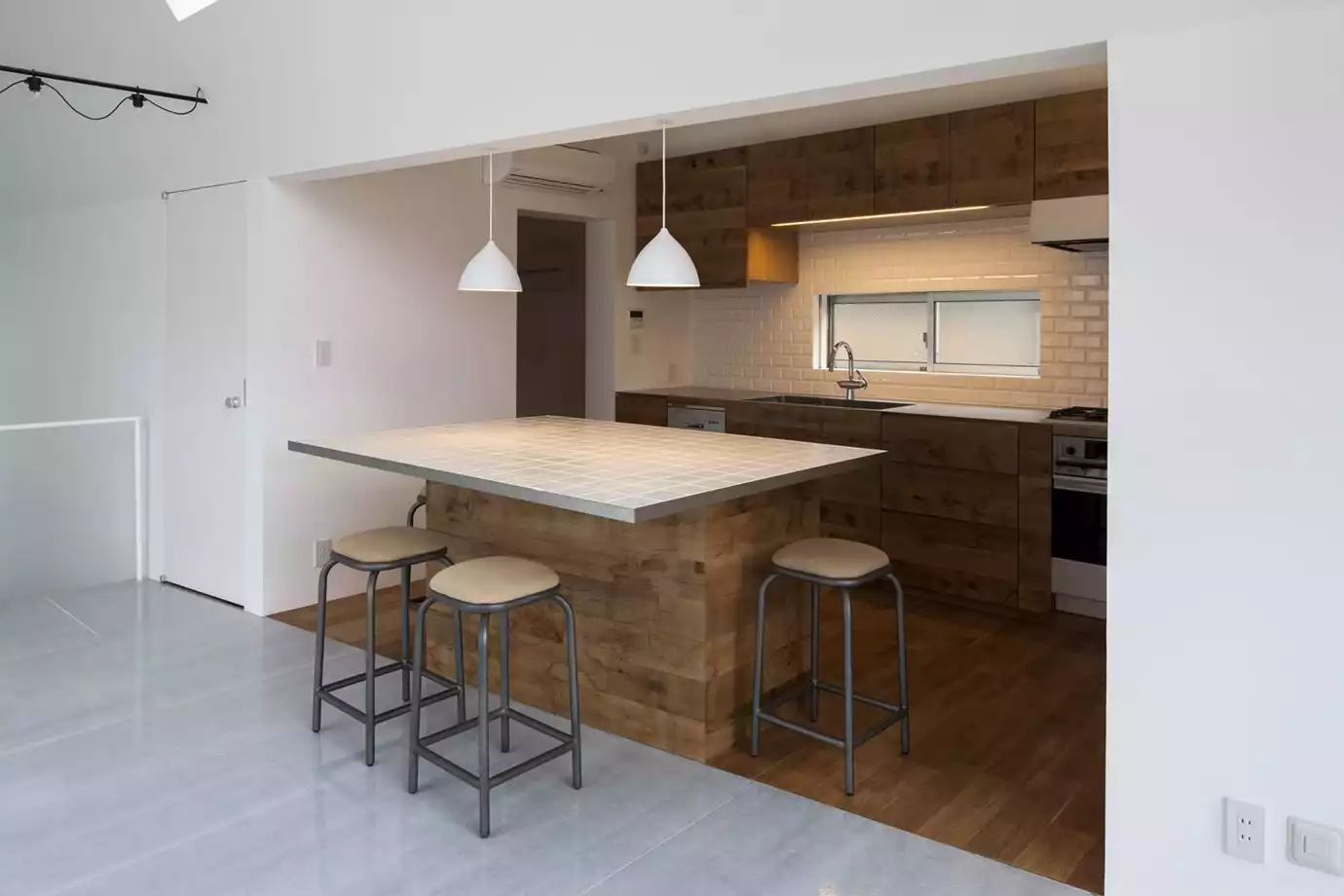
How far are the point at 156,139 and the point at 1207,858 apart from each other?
199 inches

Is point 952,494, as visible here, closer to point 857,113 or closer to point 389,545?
point 857,113

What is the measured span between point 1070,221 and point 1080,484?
112 centimetres

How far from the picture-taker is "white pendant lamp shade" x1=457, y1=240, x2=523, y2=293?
366 cm

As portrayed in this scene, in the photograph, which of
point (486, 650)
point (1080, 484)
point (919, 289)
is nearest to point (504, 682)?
point (486, 650)

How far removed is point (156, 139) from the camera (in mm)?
4809

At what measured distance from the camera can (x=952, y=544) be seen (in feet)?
15.5

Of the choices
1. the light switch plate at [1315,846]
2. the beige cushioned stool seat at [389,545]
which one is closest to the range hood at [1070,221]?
the light switch plate at [1315,846]

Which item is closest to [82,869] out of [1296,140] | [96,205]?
[1296,140]

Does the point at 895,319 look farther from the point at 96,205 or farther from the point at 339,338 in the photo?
the point at 96,205

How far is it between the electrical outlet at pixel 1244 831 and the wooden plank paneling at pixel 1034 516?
2.46 meters

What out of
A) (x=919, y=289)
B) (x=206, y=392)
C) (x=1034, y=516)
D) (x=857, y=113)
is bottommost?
(x=1034, y=516)

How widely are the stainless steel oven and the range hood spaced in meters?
0.81

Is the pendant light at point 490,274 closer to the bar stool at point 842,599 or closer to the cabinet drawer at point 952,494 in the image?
the bar stool at point 842,599

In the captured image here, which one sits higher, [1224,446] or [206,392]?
[206,392]
